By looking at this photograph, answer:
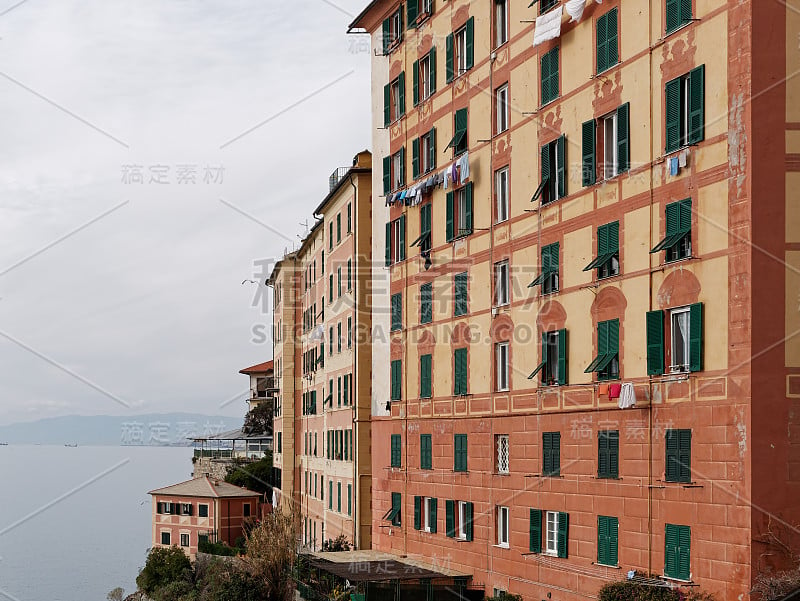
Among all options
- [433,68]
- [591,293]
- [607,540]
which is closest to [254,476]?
[433,68]

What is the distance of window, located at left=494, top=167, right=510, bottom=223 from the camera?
34625 mm

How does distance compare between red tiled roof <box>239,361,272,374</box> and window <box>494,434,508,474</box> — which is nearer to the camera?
window <box>494,434,508,474</box>

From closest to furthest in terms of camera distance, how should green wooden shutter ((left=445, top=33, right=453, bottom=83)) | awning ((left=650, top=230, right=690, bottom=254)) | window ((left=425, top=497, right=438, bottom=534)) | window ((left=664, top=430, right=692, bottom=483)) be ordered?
window ((left=664, top=430, right=692, bottom=483)) < awning ((left=650, top=230, right=690, bottom=254)) < green wooden shutter ((left=445, top=33, right=453, bottom=83)) < window ((left=425, top=497, right=438, bottom=534))

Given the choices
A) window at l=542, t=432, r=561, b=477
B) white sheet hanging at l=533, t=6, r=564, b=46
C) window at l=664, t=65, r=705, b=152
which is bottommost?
window at l=542, t=432, r=561, b=477

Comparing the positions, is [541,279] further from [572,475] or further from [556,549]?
[556,549]

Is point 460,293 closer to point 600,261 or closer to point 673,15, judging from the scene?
point 600,261

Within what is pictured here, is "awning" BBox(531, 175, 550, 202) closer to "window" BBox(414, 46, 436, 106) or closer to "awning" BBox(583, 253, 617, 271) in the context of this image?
"awning" BBox(583, 253, 617, 271)

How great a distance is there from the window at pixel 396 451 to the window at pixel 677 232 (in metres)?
18.9

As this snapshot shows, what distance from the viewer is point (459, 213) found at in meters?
37.9

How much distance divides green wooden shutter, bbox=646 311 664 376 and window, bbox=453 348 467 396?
1142cm

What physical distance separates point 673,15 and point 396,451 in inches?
886

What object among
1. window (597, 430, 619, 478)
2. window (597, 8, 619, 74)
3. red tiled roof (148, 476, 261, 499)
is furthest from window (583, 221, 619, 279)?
red tiled roof (148, 476, 261, 499)

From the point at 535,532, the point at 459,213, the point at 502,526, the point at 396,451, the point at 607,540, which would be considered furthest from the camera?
the point at 396,451

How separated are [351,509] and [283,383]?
1179 inches
